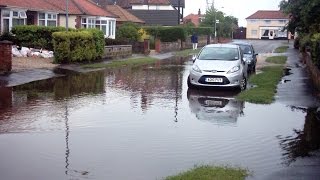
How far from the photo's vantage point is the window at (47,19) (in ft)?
119

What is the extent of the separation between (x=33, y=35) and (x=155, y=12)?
136 feet

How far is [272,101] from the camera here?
43.4 ft

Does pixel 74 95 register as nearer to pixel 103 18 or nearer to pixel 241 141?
pixel 241 141

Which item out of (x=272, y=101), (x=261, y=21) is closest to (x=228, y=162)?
(x=272, y=101)

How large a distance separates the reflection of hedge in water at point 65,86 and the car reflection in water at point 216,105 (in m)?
3.27

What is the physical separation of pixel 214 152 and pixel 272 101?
5980 millimetres

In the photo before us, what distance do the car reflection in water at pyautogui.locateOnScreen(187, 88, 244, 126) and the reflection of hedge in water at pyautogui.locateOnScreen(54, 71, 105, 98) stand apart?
127 inches

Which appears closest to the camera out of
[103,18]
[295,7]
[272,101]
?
[272,101]

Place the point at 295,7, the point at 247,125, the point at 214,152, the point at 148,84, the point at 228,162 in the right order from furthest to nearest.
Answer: the point at 295,7 → the point at 148,84 → the point at 247,125 → the point at 214,152 → the point at 228,162

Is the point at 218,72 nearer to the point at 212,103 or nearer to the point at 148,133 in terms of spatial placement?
the point at 212,103

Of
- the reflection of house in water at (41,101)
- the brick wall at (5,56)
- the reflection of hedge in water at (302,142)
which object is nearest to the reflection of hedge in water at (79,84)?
the reflection of house in water at (41,101)

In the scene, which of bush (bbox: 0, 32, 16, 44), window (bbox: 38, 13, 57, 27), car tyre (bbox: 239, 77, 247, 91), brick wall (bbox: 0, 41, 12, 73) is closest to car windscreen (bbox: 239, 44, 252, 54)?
car tyre (bbox: 239, 77, 247, 91)

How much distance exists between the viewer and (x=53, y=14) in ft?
124

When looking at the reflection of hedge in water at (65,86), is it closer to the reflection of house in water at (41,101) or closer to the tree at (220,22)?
the reflection of house in water at (41,101)
